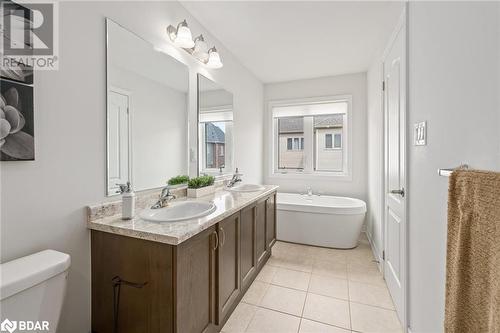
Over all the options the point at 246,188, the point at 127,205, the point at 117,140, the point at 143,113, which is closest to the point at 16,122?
the point at 117,140

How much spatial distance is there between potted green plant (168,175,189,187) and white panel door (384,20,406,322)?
1.78 m

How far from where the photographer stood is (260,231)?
2.30m

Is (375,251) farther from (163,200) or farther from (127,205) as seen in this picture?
(127,205)

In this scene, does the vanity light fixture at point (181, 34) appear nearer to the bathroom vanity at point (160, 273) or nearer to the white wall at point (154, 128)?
the white wall at point (154, 128)

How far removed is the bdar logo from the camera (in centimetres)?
77

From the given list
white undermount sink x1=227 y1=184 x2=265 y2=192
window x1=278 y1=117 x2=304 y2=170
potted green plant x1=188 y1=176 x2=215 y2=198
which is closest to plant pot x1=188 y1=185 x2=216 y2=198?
potted green plant x1=188 y1=176 x2=215 y2=198

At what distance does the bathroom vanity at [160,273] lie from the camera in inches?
43.2

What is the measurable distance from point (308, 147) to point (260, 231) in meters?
2.27

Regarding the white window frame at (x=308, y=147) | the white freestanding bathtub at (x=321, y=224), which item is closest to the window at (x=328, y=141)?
the white window frame at (x=308, y=147)

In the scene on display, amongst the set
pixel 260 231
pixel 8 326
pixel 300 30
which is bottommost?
pixel 260 231

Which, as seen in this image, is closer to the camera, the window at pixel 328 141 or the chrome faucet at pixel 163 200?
the chrome faucet at pixel 163 200

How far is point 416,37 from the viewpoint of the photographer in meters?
1.40

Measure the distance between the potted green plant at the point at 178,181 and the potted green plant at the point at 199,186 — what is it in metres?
0.05

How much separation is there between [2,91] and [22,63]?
165 mm
